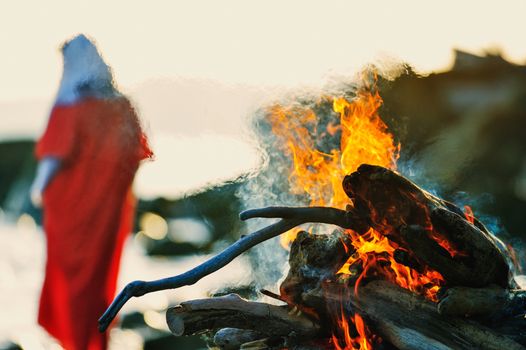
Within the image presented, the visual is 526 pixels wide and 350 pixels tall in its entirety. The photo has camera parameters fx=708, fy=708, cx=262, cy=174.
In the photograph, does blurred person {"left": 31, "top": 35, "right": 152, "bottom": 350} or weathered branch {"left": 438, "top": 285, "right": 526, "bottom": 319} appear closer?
weathered branch {"left": 438, "top": 285, "right": 526, "bottom": 319}

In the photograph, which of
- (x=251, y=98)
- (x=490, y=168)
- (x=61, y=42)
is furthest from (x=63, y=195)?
(x=490, y=168)

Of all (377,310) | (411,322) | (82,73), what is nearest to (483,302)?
(411,322)

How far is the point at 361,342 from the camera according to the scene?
2.70m

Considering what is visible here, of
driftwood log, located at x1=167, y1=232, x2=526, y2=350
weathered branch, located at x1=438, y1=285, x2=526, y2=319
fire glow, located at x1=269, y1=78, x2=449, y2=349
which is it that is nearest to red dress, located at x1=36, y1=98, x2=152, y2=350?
fire glow, located at x1=269, y1=78, x2=449, y2=349

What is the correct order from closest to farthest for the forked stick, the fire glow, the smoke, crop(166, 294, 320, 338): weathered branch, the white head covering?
the forked stick, crop(166, 294, 320, 338): weathered branch, the fire glow, the smoke, the white head covering

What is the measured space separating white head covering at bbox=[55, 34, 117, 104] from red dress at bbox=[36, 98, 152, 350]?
0.20ft

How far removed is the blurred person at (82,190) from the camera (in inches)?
155

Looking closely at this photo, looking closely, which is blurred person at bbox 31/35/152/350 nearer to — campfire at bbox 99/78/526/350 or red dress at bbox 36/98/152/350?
red dress at bbox 36/98/152/350

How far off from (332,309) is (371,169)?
602 mm

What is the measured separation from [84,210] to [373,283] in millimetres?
1932

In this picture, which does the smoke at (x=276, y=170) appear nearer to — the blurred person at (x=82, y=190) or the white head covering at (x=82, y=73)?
the blurred person at (x=82, y=190)

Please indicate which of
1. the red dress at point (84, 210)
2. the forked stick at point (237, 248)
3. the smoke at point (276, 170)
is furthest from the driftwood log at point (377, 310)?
the red dress at point (84, 210)

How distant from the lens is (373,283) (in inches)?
108

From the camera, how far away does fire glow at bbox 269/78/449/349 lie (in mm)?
2744
